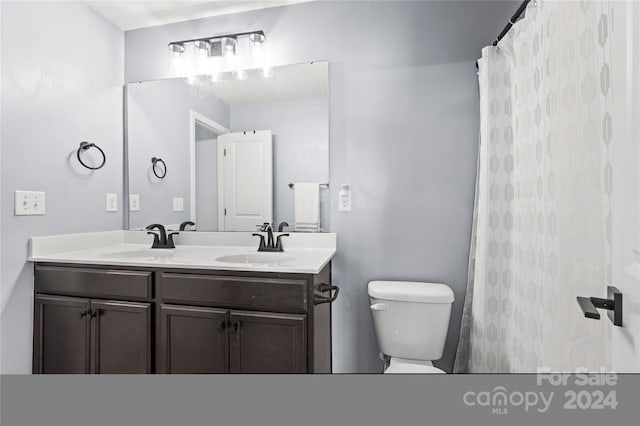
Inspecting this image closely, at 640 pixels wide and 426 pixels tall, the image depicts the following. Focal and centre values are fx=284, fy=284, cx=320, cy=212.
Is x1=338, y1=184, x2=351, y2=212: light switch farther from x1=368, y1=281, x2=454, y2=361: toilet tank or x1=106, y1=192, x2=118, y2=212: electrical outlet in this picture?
x1=106, y1=192, x2=118, y2=212: electrical outlet

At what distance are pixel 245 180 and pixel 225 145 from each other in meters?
0.26

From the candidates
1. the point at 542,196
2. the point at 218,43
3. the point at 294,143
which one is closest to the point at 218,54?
the point at 218,43

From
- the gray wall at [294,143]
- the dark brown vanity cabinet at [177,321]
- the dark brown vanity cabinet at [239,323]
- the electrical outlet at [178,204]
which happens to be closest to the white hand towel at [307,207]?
the gray wall at [294,143]

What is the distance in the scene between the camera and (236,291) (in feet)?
3.95

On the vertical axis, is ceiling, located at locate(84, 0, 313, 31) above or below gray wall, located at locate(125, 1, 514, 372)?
above

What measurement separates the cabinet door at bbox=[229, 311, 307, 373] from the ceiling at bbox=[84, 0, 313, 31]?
177 cm

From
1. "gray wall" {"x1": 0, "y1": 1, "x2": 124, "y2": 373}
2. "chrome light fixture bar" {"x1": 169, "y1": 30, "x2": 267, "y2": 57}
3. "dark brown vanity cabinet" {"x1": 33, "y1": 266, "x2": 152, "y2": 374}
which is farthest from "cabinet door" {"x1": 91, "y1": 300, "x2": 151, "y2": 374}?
"chrome light fixture bar" {"x1": 169, "y1": 30, "x2": 267, "y2": 57}

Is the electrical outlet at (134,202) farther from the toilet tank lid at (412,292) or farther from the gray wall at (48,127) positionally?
the toilet tank lid at (412,292)

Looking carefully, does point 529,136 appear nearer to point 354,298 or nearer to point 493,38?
point 493,38

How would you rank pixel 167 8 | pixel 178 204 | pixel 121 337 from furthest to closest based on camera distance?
pixel 178 204
pixel 167 8
pixel 121 337

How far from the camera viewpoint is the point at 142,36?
6.35 feet

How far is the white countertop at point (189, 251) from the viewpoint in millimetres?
1249

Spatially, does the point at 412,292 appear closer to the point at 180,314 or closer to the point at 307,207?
the point at 307,207

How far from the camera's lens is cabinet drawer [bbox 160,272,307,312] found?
116 centimetres
